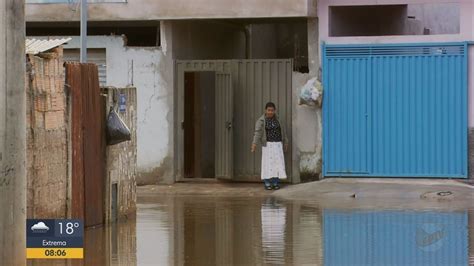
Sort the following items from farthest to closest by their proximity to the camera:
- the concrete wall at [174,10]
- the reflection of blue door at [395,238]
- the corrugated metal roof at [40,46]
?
the concrete wall at [174,10] → the corrugated metal roof at [40,46] → the reflection of blue door at [395,238]

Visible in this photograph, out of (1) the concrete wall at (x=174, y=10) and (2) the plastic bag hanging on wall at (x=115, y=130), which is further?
(1) the concrete wall at (x=174, y=10)

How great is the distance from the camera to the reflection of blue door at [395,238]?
11305mm

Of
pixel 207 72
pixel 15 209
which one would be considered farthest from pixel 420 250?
pixel 207 72

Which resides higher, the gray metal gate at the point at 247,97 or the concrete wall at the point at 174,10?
the concrete wall at the point at 174,10

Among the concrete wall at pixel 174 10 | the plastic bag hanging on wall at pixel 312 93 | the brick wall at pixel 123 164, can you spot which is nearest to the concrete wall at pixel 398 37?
the concrete wall at pixel 174 10

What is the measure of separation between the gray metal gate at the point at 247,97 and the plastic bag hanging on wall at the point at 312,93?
744 mm

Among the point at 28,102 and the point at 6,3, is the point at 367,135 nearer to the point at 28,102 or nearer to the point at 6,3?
the point at 28,102

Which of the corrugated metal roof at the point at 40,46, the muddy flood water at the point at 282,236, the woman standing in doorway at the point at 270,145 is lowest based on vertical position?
the muddy flood water at the point at 282,236

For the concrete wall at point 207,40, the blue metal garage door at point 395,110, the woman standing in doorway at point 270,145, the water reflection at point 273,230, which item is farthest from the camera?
the concrete wall at point 207,40

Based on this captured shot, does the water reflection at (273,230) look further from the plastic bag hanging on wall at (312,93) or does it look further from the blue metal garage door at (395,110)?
the blue metal garage door at (395,110)

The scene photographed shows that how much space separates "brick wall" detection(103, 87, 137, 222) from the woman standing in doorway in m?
4.77
